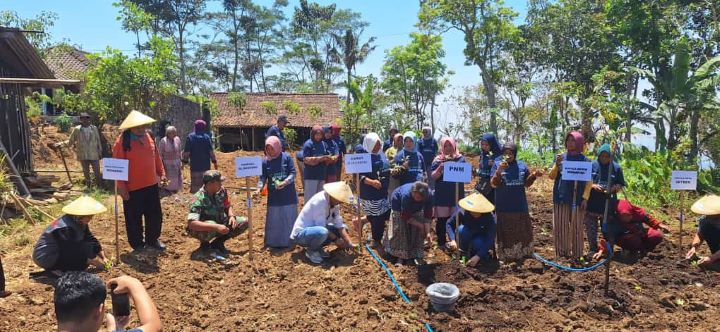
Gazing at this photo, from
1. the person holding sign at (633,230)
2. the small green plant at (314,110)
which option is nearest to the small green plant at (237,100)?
the small green plant at (314,110)

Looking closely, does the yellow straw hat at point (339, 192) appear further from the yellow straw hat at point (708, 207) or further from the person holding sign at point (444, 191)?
the yellow straw hat at point (708, 207)

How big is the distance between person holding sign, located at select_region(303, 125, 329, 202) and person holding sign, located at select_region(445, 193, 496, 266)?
2.05 metres

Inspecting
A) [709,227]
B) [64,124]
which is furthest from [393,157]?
[64,124]

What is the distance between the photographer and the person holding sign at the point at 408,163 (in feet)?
21.3

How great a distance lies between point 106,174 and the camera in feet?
16.8

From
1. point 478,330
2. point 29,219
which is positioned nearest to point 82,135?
point 29,219

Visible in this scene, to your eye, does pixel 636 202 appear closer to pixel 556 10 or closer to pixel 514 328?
pixel 514 328

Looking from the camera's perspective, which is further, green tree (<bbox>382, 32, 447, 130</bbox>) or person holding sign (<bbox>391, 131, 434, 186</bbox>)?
green tree (<bbox>382, 32, 447, 130</bbox>)

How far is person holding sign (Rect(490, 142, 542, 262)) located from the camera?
227 inches

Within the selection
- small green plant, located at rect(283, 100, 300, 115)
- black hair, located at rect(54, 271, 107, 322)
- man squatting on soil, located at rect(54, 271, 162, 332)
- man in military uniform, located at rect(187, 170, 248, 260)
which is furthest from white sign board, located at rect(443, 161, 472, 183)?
small green plant, located at rect(283, 100, 300, 115)

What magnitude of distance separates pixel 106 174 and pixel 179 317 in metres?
1.74

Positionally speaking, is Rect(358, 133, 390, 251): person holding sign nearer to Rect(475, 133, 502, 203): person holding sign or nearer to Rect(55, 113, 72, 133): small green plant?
Rect(475, 133, 502, 203): person holding sign

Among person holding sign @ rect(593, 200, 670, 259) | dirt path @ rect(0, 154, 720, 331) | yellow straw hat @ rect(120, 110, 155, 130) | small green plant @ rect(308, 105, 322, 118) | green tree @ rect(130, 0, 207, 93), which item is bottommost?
dirt path @ rect(0, 154, 720, 331)

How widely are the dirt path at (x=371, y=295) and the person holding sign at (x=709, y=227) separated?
223mm
